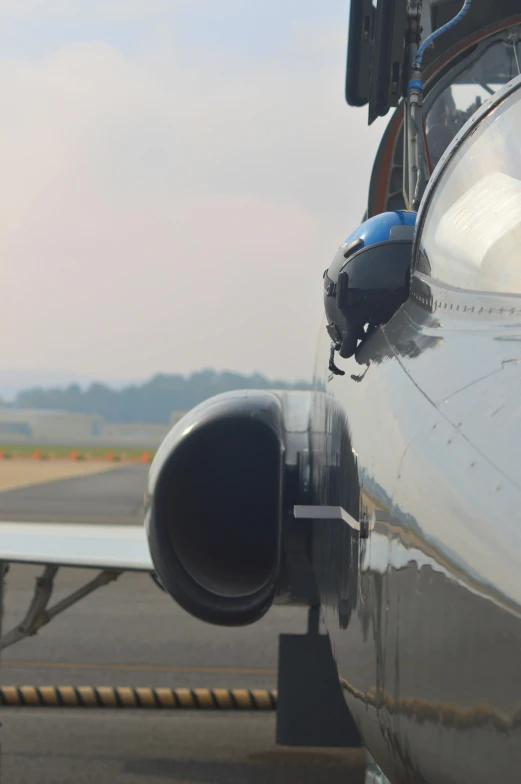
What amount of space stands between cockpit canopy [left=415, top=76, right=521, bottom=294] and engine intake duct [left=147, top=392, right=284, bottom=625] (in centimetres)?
186

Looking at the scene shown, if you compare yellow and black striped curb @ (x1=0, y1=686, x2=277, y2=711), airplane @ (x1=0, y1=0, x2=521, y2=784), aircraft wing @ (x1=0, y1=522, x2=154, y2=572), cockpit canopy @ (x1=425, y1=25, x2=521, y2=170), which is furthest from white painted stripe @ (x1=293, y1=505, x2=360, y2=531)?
yellow and black striped curb @ (x1=0, y1=686, x2=277, y2=711)

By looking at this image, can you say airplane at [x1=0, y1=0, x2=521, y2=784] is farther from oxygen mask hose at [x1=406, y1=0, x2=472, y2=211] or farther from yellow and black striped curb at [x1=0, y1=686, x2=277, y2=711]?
yellow and black striped curb at [x1=0, y1=686, x2=277, y2=711]

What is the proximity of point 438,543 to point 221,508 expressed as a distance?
3.10m

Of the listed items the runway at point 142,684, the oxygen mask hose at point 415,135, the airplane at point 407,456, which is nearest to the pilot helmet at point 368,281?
the airplane at point 407,456

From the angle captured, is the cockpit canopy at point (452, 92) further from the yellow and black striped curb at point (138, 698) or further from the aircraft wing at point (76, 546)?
the yellow and black striped curb at point (138, 698)

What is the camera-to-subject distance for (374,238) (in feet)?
9.71

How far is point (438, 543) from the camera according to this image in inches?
75.0

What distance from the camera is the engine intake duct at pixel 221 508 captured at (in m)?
4.62

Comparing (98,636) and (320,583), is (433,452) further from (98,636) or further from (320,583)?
(98,636)

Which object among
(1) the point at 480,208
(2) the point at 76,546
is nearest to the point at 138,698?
(2) the point at 76,546

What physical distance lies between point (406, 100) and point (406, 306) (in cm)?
191

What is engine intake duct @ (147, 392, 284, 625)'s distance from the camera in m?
4.62

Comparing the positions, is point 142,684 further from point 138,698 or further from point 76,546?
point 76,546

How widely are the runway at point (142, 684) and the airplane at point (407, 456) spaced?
1.26 meters
